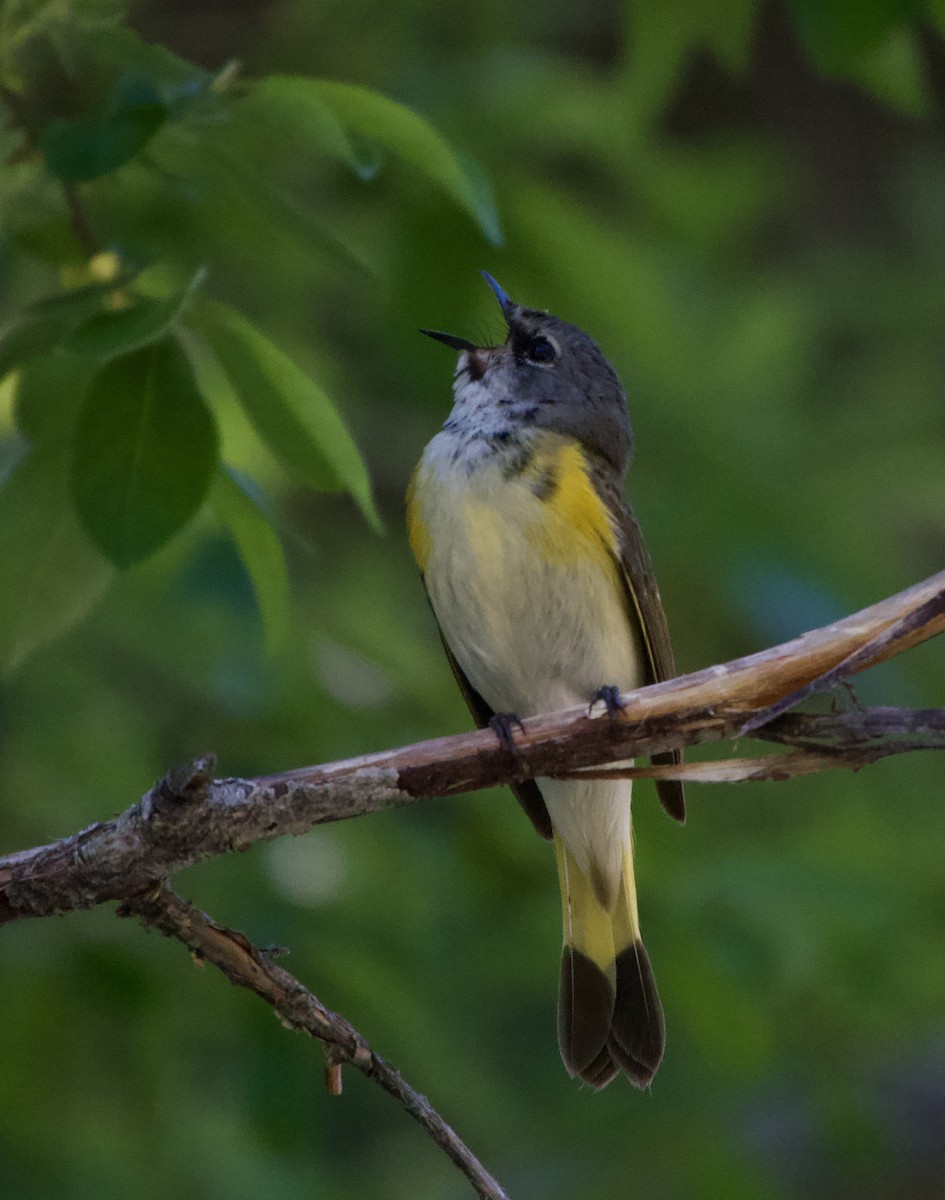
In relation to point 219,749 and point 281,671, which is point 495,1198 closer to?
point 281,671

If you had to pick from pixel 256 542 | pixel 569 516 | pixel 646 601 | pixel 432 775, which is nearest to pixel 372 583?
pixel 646 601

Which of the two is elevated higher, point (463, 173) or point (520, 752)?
point (463, 173)

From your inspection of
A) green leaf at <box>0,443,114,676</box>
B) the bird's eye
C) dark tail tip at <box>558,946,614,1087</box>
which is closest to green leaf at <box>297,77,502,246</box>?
green leaf at <box>0,443,114,676</box>

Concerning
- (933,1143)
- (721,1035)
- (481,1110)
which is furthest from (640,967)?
(933,1143)

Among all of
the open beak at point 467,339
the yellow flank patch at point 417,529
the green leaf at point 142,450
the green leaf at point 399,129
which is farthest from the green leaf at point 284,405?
the open beak at point 467,339

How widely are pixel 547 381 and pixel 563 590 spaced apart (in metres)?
0.76

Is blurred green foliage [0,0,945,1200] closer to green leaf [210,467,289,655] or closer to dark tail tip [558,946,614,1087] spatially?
green leaf [210,467,289,655]

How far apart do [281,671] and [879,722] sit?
233cm

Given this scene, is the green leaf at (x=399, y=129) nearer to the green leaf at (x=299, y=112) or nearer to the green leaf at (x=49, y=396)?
the green leaf at (x=299, y=112)

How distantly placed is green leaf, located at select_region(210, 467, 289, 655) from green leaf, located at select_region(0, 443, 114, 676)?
26cm

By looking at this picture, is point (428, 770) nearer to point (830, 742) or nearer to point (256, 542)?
point (256, 542)

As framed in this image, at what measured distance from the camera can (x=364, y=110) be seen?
9.32 ft

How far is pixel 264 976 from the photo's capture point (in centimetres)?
253

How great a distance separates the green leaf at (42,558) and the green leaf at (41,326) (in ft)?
0.61
